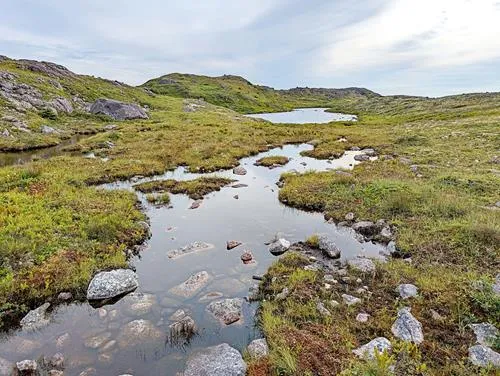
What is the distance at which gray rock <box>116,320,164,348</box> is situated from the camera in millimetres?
8578

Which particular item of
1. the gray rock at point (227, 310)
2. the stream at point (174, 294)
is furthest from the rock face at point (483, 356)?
the gray rock at point (227, 310)

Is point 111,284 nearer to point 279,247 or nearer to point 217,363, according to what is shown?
point 217,363

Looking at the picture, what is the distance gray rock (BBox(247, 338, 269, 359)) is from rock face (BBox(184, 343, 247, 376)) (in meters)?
A: 0.31

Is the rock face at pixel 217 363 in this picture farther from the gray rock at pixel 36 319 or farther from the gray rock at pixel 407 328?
the gray rock at pixel 36 319

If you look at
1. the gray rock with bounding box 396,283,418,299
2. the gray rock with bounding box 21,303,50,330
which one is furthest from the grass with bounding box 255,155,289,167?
the gray rock with bounding box 21,303,50,330

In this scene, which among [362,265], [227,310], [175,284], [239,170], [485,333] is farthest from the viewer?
[239,170]

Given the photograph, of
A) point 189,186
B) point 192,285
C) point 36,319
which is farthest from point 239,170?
point 36,319

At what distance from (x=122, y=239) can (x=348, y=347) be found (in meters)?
9.67

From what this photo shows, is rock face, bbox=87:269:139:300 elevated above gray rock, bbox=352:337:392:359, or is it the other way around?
rock face, bbox=87:269:139:300

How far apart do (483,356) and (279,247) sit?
7.29 metres

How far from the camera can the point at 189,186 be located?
21938mm

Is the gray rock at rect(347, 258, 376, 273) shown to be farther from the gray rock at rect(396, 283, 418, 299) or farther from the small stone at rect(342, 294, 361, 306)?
the small stone at rect(342, 294, 361, 306)

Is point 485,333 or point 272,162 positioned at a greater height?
point 272,162

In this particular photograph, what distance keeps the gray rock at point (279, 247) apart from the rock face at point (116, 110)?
59.0m
